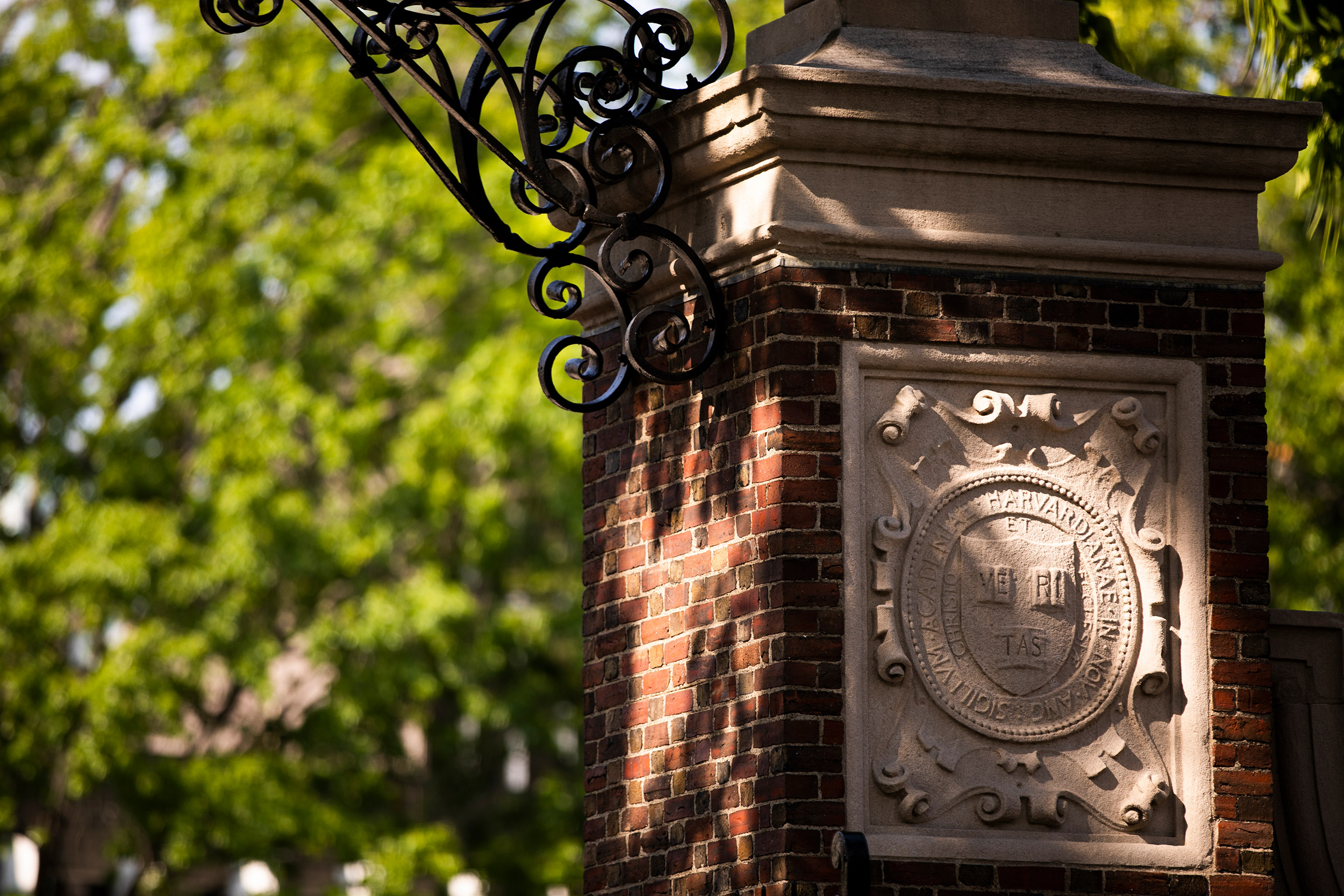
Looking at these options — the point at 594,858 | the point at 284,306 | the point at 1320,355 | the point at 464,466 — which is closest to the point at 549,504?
the point at 464,466

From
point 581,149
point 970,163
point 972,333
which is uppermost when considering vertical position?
point 581,149

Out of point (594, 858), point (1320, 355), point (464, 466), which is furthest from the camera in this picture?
point (464, 466)

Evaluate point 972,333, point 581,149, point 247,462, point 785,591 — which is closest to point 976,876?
point 785,591

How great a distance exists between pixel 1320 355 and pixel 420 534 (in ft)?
26.2

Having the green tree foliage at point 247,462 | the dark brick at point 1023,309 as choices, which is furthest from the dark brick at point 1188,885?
the green tree foliage at point 247,462

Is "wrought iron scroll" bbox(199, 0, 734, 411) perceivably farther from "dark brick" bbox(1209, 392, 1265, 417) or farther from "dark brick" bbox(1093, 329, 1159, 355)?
"dark brick" bbox(1209, 392, 1265, 417)

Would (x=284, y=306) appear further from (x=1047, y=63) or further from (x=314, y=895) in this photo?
(x=314, y=895)

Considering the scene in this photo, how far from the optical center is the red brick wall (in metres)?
5.23

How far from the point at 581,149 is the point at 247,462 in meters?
10.8

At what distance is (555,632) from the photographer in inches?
682

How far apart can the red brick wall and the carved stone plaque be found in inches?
2.7

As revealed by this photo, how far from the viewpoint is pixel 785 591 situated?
5242 mm

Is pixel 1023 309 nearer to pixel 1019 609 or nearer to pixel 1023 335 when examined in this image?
pixel 1023 335

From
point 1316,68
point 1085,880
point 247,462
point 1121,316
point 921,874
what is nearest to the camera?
point 921,874
